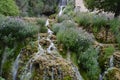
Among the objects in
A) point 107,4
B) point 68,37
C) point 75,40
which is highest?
point 107,4

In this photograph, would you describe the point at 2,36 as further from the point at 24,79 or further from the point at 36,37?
the point at 24,79

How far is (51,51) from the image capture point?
10.7 m

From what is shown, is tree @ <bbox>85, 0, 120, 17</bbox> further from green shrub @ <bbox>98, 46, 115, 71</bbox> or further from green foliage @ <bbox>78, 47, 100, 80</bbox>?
green foliage @ <bbox>78, 47, 100, 80</bbox>

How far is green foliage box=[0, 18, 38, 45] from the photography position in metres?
11.3

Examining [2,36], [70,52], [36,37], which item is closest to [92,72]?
[70,52]

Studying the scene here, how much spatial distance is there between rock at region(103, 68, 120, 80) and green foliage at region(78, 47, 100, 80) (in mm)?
351

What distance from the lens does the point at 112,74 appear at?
1017 centimetres

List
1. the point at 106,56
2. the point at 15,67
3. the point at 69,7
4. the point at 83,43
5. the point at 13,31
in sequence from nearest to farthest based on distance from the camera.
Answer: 1. the point at 15,67
2. the point at 106,56
3. the point at 83,43
4. the point at 13,31
5. the point at 69,7

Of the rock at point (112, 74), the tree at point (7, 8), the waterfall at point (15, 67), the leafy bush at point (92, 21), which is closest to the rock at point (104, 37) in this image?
the leafy bush at point (92, 21)

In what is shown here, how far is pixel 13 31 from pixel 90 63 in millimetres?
3577

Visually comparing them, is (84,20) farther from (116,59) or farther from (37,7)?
(37,7)

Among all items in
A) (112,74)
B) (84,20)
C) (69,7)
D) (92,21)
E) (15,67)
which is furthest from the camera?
(69,7)

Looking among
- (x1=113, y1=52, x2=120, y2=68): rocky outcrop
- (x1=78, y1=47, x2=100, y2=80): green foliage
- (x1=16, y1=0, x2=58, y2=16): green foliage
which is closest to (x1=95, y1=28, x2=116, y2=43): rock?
(x1=113, y1=52, x2=120, y2=68): rocky outcrop

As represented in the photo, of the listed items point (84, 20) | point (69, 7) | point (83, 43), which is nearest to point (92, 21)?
point (84, 20)
